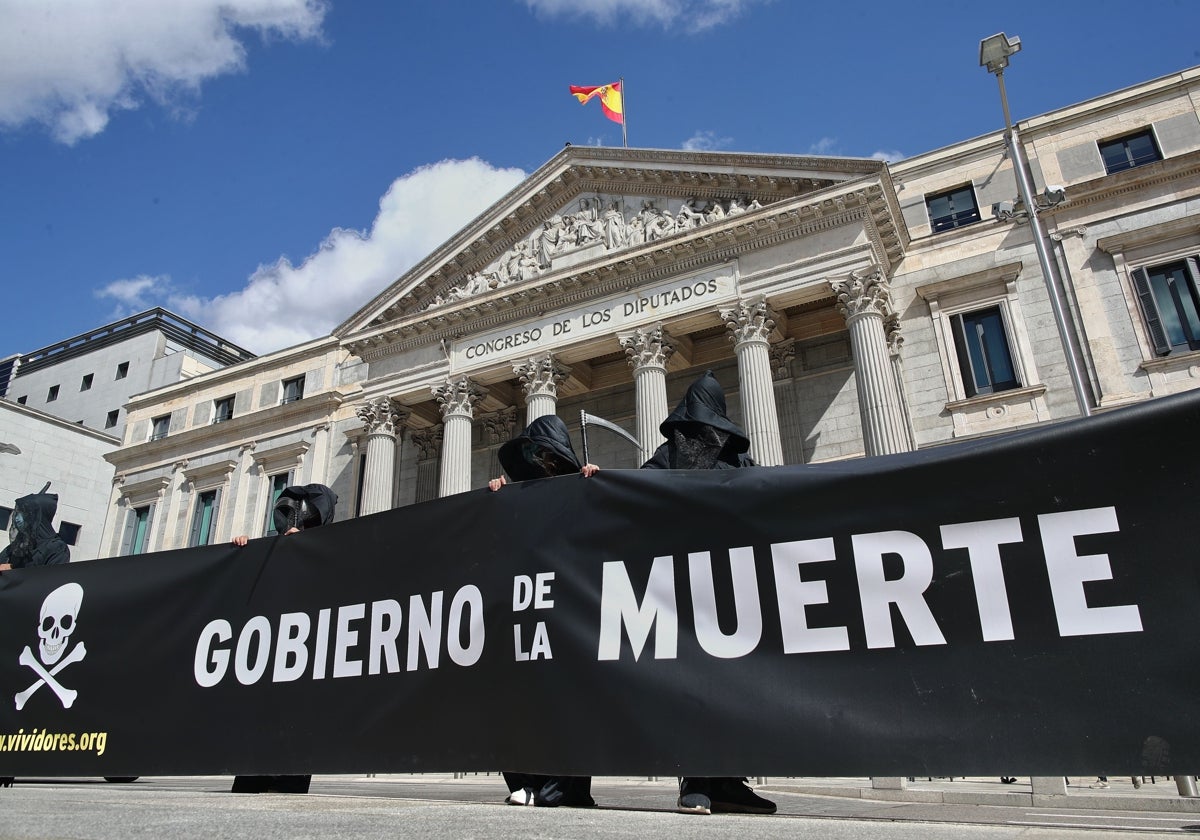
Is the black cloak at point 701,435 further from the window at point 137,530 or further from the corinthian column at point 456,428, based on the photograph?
the window at point 137,530

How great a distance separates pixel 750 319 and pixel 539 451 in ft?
54.3

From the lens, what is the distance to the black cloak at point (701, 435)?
5.52 meters

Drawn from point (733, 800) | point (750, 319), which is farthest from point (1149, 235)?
point (733, 800)

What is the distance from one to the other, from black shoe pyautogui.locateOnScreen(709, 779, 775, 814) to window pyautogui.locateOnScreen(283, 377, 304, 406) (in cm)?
3250

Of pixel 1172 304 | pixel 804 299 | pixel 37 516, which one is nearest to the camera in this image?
pixel 37 516

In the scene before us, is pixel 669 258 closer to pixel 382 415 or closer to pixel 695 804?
pixel 382 415

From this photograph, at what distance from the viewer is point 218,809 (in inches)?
139

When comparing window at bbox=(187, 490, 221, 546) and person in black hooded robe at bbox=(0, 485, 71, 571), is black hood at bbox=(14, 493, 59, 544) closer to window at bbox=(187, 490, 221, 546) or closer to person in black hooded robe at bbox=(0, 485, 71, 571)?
person in black hooded robe at bbox=(0, 485, 71, 571)

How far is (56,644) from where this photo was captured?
625 cm

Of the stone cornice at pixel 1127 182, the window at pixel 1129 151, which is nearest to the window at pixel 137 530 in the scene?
the stone cornice at pixel 1127 182

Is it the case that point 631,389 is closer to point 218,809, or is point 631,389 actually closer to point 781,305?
point 781,305

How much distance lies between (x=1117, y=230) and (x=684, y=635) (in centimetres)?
2191

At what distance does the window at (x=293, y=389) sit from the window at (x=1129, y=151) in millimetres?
29414

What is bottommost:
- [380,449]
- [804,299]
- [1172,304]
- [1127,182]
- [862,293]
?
[380,449]
